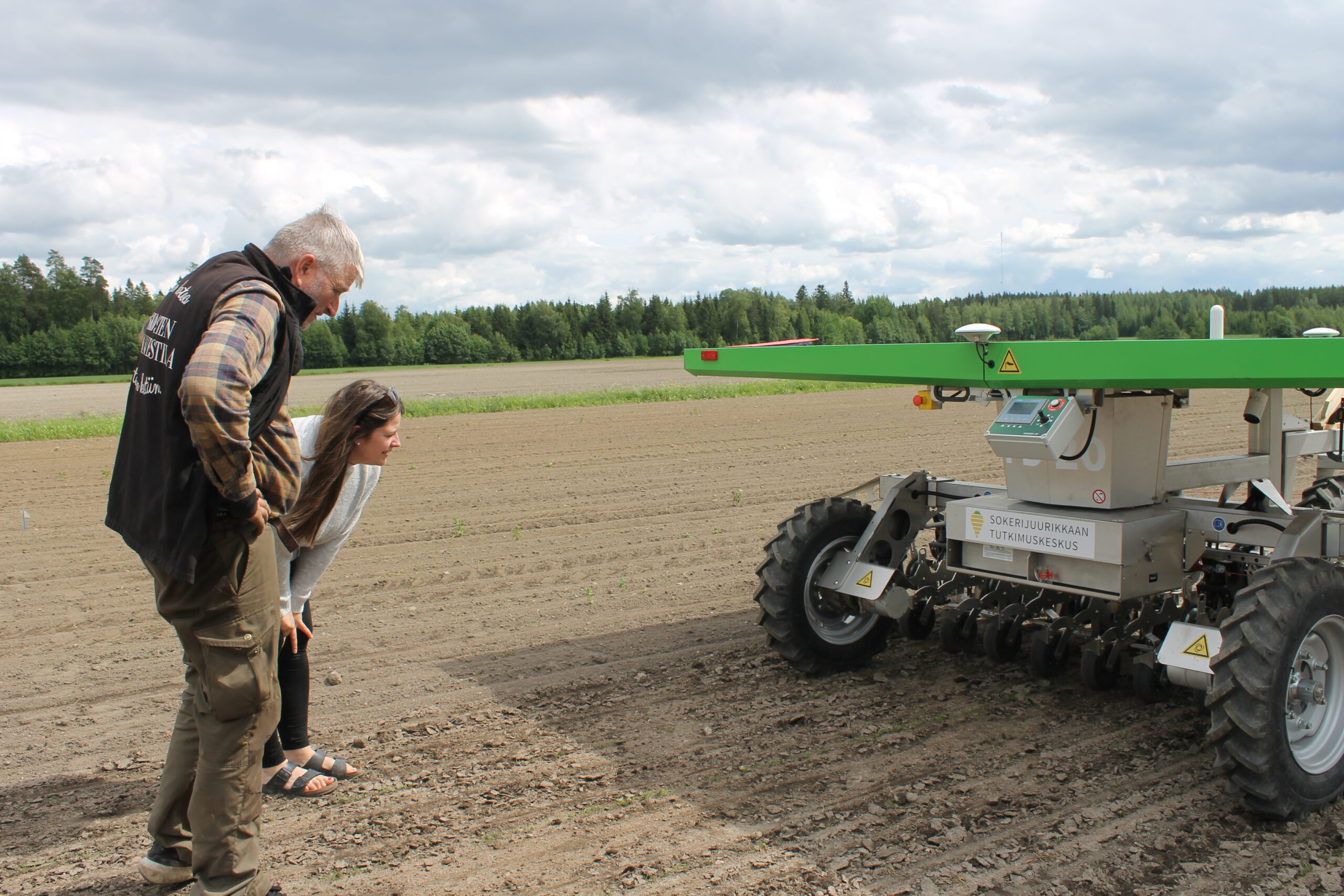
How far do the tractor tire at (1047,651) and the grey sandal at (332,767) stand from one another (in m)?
3.32

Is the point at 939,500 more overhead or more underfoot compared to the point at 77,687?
more overhead

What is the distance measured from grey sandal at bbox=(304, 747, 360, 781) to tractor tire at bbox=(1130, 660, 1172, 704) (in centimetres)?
360

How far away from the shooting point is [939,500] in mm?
5375

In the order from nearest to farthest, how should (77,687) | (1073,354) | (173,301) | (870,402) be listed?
1. (173,301)
2. (1073,354)
3. (77,687)
4. (870,402)

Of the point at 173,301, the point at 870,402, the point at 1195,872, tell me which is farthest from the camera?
the point at 870,402

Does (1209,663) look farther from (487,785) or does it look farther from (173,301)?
(173,301)

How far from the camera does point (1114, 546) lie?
4145mm

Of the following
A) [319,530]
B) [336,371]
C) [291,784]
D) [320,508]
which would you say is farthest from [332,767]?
Answer: [336,371]

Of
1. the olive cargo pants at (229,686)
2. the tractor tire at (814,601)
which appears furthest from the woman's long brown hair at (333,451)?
the tractor tire at (814,601)

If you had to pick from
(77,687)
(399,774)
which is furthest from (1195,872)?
(77,687)

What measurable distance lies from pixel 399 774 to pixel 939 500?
3.20 meters

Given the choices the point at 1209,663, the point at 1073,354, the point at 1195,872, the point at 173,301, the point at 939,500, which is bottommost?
the point at 1195,872

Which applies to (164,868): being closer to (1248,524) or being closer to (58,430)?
(1248,524)

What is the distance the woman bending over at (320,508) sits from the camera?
348cm
